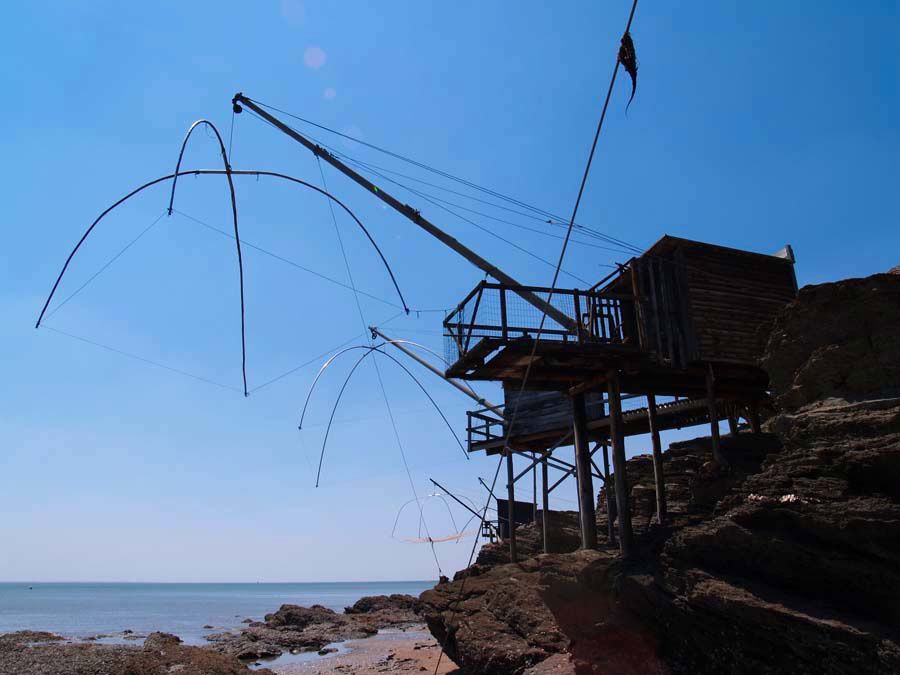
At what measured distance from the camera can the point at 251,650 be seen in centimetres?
3341

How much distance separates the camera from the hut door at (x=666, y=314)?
52.1 feet

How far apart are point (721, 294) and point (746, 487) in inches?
309

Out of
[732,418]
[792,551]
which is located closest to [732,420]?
[732,418]

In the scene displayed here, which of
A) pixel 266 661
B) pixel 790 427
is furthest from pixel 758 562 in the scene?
pixel 266 661

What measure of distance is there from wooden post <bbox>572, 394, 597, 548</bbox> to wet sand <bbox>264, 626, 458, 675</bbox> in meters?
7.55

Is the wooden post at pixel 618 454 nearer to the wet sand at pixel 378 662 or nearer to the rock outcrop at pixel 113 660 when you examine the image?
the wet sand at pixel 378 662

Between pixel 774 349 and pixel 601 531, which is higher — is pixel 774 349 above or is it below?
above

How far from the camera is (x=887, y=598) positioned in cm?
769

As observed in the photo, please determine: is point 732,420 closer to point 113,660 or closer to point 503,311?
point 503,311

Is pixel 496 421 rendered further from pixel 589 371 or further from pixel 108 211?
pixel 108 211

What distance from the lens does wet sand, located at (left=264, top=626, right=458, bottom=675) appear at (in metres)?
23.6

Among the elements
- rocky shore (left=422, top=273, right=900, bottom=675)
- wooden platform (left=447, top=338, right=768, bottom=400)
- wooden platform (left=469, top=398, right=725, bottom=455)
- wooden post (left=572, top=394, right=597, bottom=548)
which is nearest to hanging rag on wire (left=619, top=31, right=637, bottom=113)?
rocky shore (left=422, top=273, right=900, bottom=675)

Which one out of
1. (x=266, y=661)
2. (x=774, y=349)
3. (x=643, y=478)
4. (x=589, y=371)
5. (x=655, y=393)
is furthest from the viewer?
(x=266, y=661)

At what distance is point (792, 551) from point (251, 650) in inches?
1258
